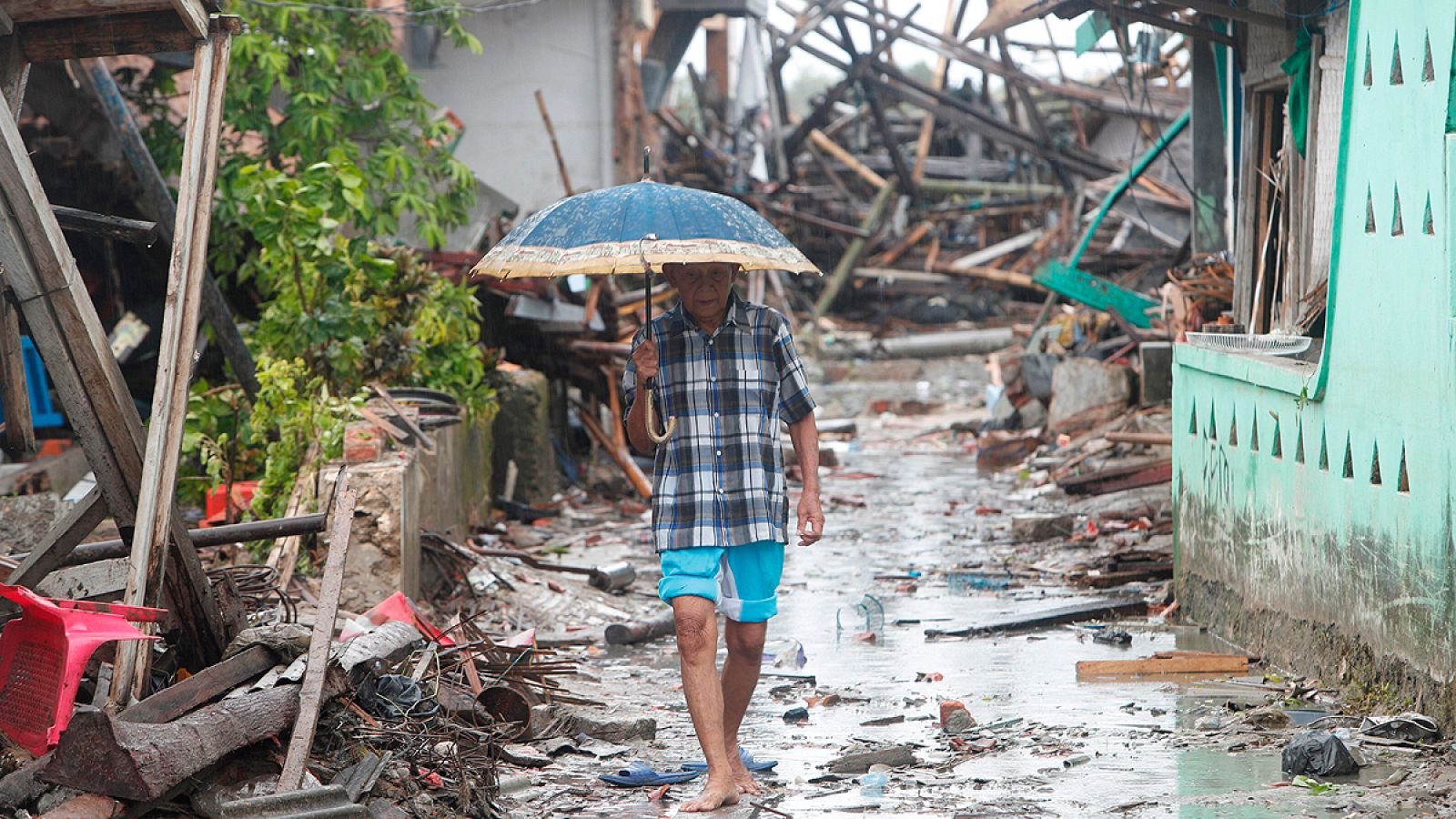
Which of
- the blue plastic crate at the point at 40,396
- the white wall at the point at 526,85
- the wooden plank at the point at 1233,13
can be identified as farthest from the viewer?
the white wall at the point at 526,85

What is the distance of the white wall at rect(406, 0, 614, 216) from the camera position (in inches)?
640

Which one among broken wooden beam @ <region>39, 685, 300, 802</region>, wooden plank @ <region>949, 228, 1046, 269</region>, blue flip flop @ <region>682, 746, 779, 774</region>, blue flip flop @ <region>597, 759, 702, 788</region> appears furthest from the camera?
wooden plank @ <region>949, 228, 1046, 269</region>

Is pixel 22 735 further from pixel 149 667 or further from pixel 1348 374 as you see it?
pixel 1348 374

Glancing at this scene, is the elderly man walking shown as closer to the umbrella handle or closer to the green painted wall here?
the umbrella handle

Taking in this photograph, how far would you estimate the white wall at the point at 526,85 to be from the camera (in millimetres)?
16250

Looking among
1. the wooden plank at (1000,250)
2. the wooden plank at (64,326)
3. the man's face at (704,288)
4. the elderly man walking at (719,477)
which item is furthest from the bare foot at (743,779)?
the wooden plank at (1000,250)

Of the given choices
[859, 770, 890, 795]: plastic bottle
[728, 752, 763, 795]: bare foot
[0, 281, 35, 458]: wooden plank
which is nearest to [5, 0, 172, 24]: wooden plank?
[0, 281, 35, 458]: wooden plank

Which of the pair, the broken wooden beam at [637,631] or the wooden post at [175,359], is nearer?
the wooden post at [175,359]

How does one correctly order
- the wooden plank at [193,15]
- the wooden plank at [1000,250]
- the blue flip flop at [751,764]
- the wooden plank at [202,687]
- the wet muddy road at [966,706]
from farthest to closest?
the wooden plank at [1000,250]
the blue flip flop at [751,764]
the wet muddy road at [966,706]
the wooden plank at [193,15]
the wooden plank at [202,687]

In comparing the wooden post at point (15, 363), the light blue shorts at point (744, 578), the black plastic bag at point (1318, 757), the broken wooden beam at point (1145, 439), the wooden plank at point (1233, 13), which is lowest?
the black plastic bag at point (1318, 757)

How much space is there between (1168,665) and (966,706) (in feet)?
3.32

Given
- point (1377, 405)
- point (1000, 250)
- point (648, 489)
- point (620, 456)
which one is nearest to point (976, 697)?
point (1377, 405)

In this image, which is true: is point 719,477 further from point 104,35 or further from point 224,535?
point 104,35

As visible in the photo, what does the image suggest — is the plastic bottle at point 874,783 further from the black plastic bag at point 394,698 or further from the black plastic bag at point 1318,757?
the black plastic bag at point 394,698
